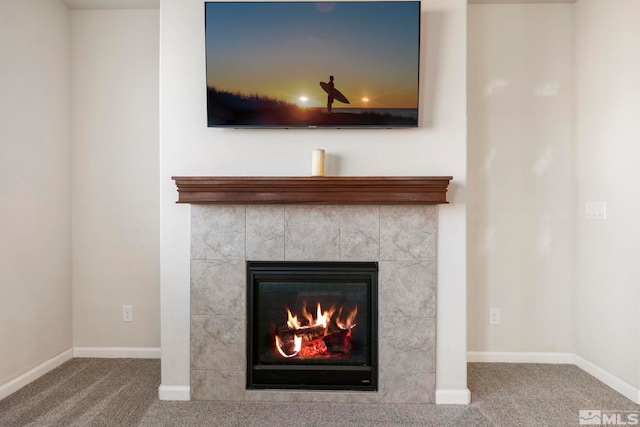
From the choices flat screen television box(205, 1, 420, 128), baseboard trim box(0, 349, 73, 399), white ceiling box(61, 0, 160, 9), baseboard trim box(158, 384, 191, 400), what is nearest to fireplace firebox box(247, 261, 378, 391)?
baseboard trim box(158, 384, 191, 400)

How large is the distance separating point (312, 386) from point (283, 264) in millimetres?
724

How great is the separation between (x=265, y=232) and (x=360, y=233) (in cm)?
55

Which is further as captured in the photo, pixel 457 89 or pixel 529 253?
pixel 529 253

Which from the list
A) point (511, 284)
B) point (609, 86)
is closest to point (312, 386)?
point (511, 284)

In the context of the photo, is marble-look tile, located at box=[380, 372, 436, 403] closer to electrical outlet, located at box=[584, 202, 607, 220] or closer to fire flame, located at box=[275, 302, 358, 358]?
fire flame, located at box=[275, 302, 358, 358]

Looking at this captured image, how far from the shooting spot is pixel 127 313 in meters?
2.96

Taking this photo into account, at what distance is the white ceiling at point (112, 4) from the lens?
2825 millimetres

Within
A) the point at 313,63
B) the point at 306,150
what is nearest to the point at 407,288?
the point at 306,150

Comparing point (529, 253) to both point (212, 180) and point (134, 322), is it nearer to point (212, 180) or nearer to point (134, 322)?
point (212, 180)

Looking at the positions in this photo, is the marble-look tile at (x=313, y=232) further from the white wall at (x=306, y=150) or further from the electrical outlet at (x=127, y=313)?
the electrical outlet at (x=127, y=313)

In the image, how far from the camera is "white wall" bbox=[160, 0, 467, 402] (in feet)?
7.75

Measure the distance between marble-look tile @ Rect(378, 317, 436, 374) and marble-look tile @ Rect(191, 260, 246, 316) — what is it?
86 cm

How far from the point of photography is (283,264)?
2381mm

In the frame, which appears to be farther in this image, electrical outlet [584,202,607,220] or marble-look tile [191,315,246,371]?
electrical outlet [584,202,607,220]
